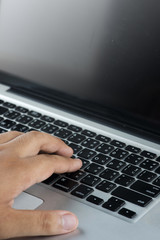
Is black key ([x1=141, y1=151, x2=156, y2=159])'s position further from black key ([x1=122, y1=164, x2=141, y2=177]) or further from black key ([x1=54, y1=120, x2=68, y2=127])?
black key ([x1=54, y1=120, x2=68, y2=127])

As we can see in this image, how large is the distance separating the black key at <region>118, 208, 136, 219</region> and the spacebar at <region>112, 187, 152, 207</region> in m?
0.03

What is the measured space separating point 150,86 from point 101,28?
0.17m

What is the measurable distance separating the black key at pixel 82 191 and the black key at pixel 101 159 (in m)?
0.08

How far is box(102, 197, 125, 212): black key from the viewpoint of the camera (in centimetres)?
85

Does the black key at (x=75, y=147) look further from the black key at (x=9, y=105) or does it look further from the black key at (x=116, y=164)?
the black key at (x=9, y=105)

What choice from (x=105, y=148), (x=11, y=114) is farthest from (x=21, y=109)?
(x=105, y=148)

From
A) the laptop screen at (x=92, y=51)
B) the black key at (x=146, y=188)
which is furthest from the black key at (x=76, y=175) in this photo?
the laptop screen at (x=92, y=51)

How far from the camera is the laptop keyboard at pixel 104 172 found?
0.87 metres

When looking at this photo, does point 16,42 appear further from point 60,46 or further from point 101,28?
point 101,28

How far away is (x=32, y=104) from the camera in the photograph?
1177mm

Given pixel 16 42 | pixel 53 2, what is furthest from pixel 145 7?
pixel 16 42

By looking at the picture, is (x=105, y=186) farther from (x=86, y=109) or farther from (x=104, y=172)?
(x=86, y=109)

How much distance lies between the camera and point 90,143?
1032 mm

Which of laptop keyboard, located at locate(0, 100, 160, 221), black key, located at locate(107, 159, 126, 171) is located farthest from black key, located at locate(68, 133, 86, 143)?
black key, located at locate(107, 159, 126, 171)
